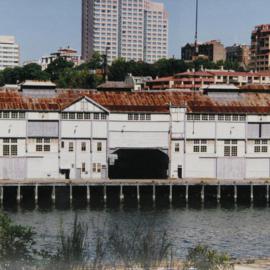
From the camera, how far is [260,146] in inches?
2709

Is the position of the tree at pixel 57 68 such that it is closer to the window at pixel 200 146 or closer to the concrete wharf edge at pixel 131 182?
the window at pixel 200 146

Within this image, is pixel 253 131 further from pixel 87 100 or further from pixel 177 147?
pixel 87 100

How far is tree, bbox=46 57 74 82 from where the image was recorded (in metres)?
151

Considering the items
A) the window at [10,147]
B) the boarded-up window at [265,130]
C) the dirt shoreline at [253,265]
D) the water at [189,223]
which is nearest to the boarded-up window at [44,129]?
the window at [10,147]

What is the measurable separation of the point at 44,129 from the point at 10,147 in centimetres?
298

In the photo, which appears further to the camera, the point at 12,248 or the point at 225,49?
the point at 225,49

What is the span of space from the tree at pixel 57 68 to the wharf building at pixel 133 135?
80.4 m

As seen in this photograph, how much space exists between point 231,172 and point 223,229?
60.2 ft

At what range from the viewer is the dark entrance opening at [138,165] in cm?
6975

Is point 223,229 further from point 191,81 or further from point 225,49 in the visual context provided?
point 225,49

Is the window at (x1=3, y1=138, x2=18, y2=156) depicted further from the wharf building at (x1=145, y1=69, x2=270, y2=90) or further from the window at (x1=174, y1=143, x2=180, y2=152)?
the wharf building at (x1=145, y1=69, x2=270, y2=90)

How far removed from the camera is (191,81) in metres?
132

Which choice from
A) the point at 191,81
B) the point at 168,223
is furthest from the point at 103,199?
the point at 191,81

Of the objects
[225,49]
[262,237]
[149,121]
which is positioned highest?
[225,49]
